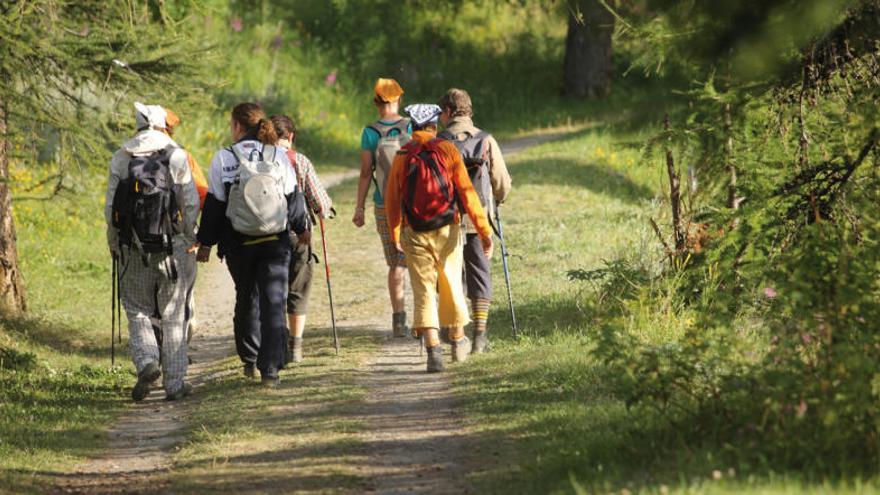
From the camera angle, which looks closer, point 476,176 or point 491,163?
point 476,176

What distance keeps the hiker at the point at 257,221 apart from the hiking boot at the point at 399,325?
1.90 meters

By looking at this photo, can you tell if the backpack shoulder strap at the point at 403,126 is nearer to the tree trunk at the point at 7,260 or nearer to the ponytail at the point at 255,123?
the ponytail at the point at 255,123

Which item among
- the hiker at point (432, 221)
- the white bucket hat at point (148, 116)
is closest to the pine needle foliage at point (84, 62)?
the white bucket hat at point (148, 116)

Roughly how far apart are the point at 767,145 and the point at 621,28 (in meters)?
1.38

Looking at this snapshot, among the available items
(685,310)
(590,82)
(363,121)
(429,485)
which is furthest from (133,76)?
(590,82)

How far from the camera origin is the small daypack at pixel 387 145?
36.0 feet

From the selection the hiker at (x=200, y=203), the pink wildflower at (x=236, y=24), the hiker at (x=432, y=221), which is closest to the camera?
the hiker at (x=432, y=221)

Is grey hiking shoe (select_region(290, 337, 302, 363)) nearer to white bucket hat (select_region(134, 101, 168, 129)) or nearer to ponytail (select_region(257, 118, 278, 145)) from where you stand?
ponytail (select_region(257, 118, 278, 145))

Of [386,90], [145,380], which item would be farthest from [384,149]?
[145,380]

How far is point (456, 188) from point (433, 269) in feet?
2.03

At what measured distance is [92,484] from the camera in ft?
24.8

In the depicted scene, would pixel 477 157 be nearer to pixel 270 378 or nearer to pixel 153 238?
pixel 270 378

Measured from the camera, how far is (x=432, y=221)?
9797 mm

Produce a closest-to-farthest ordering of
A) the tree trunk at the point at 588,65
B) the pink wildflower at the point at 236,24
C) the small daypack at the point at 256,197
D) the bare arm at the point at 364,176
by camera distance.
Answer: the small daypack at the point at 256,197
the bare arm at the point at 364,176
the pink wildflower at the point at 236,24
the tree trunk at the point at 588,65
